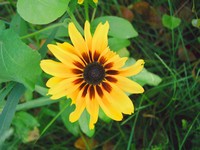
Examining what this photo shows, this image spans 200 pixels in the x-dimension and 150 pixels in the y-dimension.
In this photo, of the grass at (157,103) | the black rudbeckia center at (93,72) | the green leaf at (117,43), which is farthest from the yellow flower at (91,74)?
the grass at (157,103)

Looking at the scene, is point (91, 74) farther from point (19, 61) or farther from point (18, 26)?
point (18, 26)

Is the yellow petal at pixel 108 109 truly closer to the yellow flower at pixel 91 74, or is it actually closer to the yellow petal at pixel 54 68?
the yellow flower at pixel 91 74

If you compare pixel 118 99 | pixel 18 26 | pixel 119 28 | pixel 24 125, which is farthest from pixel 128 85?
pixel 24 125

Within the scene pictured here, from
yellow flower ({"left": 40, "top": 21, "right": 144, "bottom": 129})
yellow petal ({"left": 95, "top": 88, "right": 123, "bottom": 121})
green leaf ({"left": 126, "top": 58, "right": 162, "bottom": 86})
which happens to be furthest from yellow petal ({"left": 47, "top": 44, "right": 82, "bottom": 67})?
green leaf ({"left": 126, "top": 58, "right": 162, "bottom": 86})

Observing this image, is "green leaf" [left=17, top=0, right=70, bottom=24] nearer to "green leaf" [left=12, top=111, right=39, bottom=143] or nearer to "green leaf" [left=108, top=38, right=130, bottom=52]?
"green leaf" [left=108, top=38, right=130, bottom=52]

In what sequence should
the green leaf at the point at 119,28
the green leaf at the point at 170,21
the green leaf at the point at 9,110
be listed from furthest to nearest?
the green leaf at the point at 170,21
the green leaf at the point at 119,28
the green leaf at the point at 9,110
